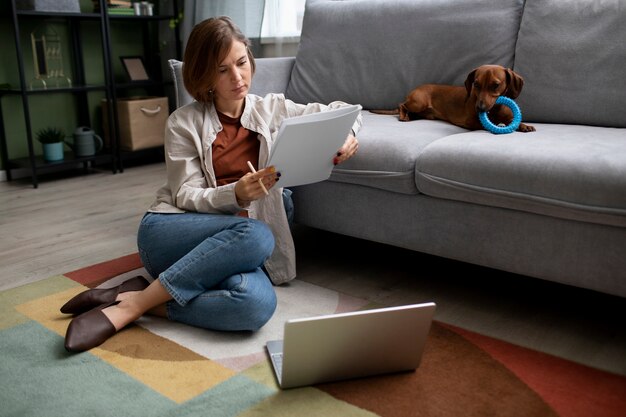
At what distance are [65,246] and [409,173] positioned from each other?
51.8 inches

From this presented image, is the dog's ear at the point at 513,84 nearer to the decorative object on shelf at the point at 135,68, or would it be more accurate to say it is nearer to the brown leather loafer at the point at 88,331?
the brown leather loafer at the point at 88,331

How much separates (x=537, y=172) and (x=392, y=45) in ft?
3.41

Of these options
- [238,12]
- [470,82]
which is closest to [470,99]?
[470,82]

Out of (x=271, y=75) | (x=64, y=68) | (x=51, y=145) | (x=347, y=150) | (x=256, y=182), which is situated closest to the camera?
(x=256, y=182)

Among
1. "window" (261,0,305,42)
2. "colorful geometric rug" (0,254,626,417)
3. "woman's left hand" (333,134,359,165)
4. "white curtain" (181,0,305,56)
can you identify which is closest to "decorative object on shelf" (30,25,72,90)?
"white curtain" (181,0,305,56)

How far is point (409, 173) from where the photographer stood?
161cm

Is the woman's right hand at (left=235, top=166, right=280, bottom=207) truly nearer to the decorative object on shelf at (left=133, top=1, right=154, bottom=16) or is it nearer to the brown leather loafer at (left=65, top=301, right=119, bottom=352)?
the brown leather loafer at (left=65, top=301, right=119, bottom=352)

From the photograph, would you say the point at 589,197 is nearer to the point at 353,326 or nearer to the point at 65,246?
the point at 353,326

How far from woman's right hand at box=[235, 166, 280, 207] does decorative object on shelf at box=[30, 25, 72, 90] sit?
239 cm

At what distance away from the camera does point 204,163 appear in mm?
1550

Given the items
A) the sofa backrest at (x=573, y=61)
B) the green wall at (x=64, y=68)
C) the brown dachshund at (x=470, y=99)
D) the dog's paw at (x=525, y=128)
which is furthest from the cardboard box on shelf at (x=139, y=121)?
the dog's paw at (x=525, y=128)

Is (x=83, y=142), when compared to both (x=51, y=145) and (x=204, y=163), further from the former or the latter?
(x=204, y=163)

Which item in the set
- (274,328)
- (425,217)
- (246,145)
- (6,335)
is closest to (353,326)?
(274,328)

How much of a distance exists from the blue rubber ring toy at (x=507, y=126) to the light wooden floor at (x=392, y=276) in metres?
0.46
